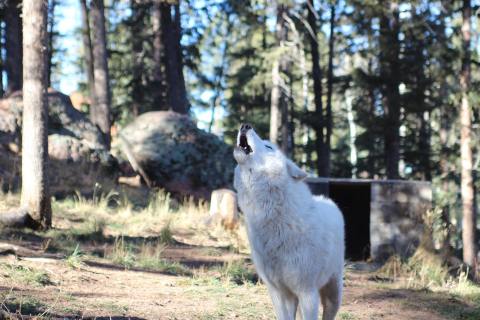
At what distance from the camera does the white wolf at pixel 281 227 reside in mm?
4809

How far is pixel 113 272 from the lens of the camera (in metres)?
8.09

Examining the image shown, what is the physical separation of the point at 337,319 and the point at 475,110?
9.62 metres

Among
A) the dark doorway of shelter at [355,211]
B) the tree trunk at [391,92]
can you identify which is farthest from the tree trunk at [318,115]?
the dark doorway of shelter at [355,211]

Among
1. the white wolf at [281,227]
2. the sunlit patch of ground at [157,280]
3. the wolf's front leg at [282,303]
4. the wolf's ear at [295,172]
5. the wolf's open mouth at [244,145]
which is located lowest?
the sunlit patch of ground at [157,280]

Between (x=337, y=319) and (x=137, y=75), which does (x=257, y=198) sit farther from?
(x=137, y=75)

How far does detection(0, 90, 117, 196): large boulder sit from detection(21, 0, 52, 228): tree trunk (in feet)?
12.2

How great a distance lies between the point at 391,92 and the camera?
21438mm

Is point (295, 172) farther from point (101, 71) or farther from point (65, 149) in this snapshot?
point (101, 71)

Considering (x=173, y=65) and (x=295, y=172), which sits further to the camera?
(x=173, y=65)

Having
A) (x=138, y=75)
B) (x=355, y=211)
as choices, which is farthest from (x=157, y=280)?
(x=138, y=75)

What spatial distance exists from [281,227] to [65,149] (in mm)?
12176

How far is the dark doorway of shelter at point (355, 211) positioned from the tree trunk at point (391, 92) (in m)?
6.61

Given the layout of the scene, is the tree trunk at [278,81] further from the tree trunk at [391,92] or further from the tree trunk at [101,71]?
the tree trunk at [101,71]

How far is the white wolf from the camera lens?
481 cm
